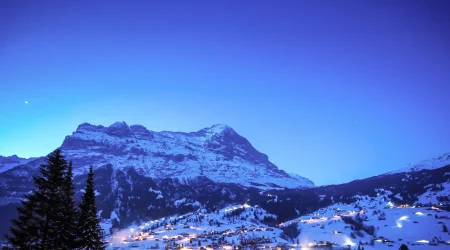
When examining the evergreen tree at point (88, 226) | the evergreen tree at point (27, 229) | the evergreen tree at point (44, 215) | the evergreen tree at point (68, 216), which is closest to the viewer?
the evergreen tree at point (27, 229)

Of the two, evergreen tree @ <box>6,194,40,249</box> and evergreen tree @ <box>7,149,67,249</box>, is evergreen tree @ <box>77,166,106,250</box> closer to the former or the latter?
evergreen tree @ <box>7,149,67,249</box>

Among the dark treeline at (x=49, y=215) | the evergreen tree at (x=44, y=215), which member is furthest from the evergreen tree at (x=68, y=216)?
the evergreen tree at (x=44, y=215)

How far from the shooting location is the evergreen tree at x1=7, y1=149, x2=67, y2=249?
28.1 metres

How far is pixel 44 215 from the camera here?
2888 centimetres

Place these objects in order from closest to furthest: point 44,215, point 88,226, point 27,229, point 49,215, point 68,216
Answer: point 27,229 < point 44,215 < point 49,215 < point 68,216 < point 88,226

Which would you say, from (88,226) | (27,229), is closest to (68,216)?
(27,229)

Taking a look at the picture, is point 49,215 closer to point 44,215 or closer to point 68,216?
point 44,215

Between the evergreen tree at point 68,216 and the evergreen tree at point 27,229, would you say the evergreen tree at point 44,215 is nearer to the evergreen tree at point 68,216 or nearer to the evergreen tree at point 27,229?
the evergreen tree at point 27,229

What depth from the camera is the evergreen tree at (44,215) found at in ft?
92.3

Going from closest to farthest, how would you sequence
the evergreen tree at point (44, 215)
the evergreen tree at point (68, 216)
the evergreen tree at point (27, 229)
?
1. the evergreen tree at point (27, 229)
2. the evergreen tree at point (44, 215)
3. the evergreen tree at point (68, 216)

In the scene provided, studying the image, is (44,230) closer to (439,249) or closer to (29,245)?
(29,245)

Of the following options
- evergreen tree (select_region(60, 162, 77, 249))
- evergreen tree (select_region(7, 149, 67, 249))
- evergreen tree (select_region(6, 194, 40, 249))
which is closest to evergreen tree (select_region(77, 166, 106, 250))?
evergreen tree (select_region(60, 162, 77, 249))

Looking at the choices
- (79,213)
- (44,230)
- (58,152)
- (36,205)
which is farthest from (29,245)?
(58,152)

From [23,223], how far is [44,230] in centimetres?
185
